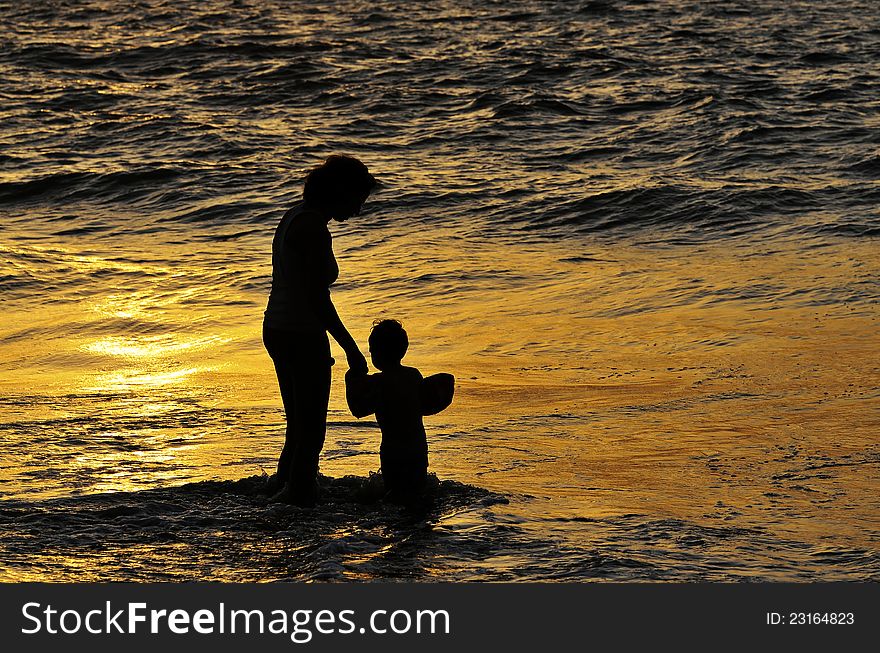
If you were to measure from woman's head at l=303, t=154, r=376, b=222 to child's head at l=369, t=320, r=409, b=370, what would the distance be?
22.8 inches

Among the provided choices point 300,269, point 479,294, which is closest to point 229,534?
point 300,269

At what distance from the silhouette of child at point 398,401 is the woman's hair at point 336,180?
0.67 m

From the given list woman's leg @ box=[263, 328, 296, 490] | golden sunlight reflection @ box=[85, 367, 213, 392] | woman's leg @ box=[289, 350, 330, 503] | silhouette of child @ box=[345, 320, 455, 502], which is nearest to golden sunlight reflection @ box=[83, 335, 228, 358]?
golden sunlight reflection @ box=[85, 367, 213, 392]

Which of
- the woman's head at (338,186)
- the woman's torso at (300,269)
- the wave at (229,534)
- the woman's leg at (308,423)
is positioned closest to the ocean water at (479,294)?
the wave at (229,534)

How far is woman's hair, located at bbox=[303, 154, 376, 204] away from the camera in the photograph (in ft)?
19.4

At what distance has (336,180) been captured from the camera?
5.93m

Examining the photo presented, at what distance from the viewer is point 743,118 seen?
67.0ft

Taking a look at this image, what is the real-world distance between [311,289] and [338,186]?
47cm

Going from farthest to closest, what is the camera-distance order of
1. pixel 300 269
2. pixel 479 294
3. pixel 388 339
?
1. pixel 479 294
2. pixel 388 339
3. pixel 300 269

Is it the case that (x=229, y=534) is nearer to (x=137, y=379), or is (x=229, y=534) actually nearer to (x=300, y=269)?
(x=300, y=269)

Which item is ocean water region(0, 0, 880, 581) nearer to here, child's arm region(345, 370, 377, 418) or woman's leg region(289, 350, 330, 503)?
Answer: woman's leg region(289, 350, 330, 503)

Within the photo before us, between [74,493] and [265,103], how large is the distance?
17.3 metres

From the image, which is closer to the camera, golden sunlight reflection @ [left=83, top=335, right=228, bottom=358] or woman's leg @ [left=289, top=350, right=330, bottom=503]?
woman's leg @ [left=289, top=350, right=330, bottom=503]

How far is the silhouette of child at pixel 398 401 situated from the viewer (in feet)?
20.6
